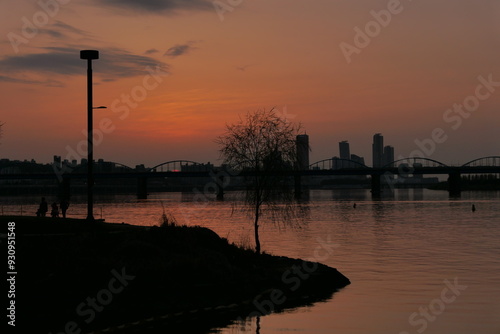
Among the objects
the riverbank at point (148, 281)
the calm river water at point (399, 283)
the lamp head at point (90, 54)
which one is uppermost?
the lamp head at point (90, 54)

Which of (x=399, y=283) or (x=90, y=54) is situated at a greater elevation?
(x=90, y=54)

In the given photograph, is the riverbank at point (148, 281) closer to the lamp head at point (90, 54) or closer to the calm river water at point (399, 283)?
the calm river water at point (399, 283)

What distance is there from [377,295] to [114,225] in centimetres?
1709

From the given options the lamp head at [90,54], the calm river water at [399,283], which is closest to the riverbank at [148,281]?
the calm river water at [399,283]

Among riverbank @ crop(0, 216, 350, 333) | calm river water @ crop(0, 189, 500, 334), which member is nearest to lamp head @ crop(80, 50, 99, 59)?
A: riverbank @ crop(0, 216, 350, 333)

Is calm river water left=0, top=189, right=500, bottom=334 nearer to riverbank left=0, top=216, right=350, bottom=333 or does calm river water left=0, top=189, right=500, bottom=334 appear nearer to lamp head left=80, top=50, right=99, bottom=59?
riverbank left=0, top=216, right=350, bottom=333

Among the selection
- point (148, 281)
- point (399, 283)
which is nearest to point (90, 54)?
point (148, 281)

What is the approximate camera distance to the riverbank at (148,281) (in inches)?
969

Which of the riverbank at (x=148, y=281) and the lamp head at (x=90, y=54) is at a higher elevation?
the lamp head at (x=90, y=54)

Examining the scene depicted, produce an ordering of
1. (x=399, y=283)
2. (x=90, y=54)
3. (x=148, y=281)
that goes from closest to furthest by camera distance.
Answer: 1. (x=148, y=281)
2. (x=90, y=54)
3. (x=399, y=283)

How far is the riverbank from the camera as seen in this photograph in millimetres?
24609

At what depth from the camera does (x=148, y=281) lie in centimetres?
2838

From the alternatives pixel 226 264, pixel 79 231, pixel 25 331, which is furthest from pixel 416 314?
pixel 79 231

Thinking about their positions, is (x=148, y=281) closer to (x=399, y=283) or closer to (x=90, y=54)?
(x=90, y=54)
